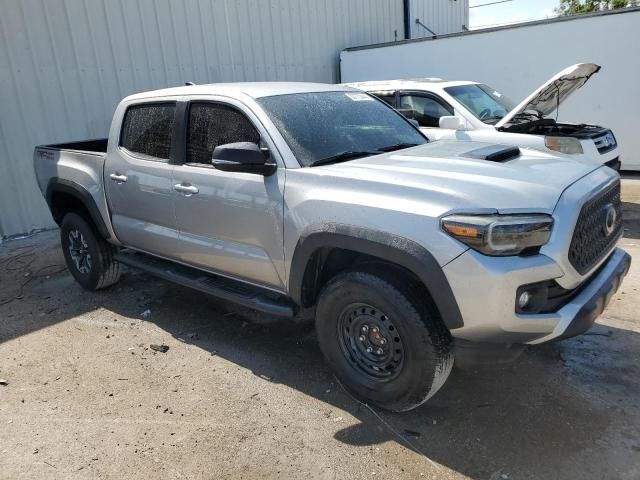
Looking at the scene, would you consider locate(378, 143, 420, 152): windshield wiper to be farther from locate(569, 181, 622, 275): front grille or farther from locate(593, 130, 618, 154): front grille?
locate(593, 130, 618, 154): front grille

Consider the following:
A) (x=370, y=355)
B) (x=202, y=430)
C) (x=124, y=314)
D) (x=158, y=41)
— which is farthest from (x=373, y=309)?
(x=158, y=41)

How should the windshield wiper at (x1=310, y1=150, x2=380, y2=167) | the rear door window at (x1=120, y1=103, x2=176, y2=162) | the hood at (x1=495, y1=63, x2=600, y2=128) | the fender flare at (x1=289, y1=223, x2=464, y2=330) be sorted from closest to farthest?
the fender flare at (x1=289, y1=223, x2=464, y2=330)
the windshield wiper at (x1=310, y1=150, x2=380, y2=167)
the rear door window at (x1=120, y1=103, x2=176, y2=162)
the hood at (x1=495, y1=63, x2=600, y2=128)

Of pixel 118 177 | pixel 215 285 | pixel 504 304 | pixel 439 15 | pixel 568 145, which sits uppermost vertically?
pixel 439 15

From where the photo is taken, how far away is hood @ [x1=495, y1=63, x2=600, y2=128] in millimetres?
6062

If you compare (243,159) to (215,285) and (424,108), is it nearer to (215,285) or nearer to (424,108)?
(215,285)

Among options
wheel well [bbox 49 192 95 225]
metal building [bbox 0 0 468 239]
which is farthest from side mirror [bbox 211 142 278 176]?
metal building [bbox 0 0 468 239]

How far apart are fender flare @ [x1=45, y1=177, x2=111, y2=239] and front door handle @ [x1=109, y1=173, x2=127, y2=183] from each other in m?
0.43

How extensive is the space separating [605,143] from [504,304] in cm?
537

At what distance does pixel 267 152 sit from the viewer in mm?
3408

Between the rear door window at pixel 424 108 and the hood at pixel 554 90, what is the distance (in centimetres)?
81

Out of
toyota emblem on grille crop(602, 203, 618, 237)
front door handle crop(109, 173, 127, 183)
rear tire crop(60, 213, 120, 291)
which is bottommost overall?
rear tire crop(60, 213, 120, 291)

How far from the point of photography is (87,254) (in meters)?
5.28

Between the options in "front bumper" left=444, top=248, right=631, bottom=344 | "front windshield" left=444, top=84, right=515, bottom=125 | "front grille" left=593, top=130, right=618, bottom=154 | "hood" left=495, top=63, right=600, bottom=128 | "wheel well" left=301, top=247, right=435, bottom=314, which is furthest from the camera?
"front windshield" left=444, top=84, right=515, bottom=125

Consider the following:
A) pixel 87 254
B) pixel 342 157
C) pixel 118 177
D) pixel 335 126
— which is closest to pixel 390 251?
pixel 342 157
